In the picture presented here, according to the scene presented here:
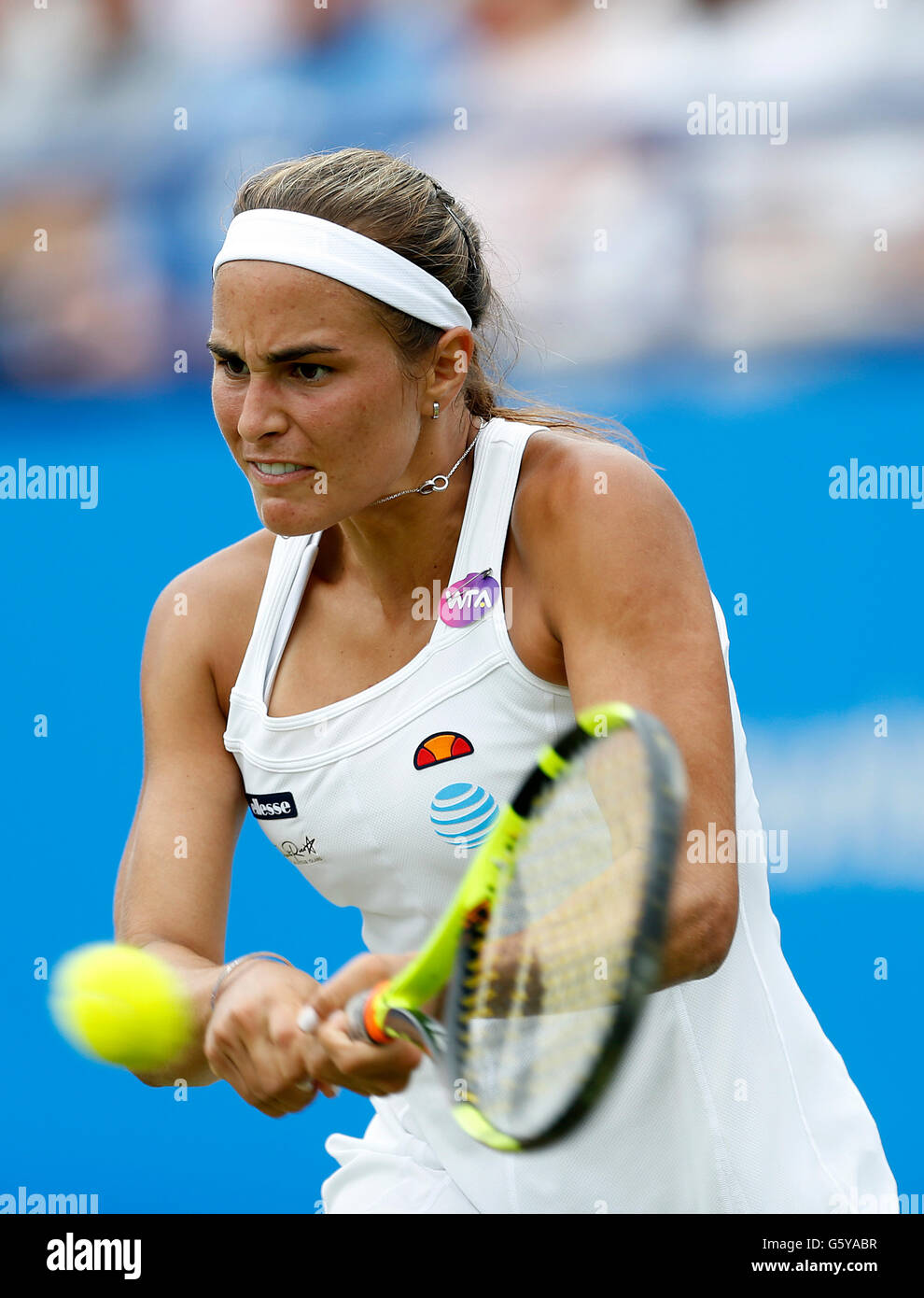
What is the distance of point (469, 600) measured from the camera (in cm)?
119

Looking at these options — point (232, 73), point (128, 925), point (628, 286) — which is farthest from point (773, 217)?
point (128, 925)

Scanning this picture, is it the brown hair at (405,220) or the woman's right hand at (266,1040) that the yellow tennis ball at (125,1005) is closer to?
the woman's right hand at (266,1040)

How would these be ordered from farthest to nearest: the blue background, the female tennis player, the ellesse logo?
the blue background
the ellesse logo
the female tennis player

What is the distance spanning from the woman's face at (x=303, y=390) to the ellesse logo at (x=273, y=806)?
236 millimetres

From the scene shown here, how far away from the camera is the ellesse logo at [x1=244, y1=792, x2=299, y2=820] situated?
4.04ft

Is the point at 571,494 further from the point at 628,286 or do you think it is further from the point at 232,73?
the point at 232,73

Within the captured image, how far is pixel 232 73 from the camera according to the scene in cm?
266

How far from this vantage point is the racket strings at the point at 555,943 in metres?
0.83

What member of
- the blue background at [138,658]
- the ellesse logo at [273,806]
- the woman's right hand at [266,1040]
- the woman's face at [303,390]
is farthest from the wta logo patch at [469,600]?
the blue background at [138,658]

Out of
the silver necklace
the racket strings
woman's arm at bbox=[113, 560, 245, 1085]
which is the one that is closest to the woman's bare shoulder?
woman's arm at bbox=[113, 560, 245, 1085]

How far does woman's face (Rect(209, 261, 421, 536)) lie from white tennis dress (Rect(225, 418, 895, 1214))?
0.12m

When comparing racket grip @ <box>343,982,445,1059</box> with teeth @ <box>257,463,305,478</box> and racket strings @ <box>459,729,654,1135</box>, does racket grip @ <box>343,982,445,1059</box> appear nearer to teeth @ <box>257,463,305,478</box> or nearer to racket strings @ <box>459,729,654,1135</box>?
racket strings @ <box>459,729,654,1135</box>

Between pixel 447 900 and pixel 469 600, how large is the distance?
0.84 ft

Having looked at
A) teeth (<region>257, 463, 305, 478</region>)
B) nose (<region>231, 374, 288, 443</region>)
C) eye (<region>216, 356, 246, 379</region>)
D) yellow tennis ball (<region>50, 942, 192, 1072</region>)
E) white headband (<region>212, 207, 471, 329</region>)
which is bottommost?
yellow tennis ball (<region>50, 942, 192, 1072</region>)
